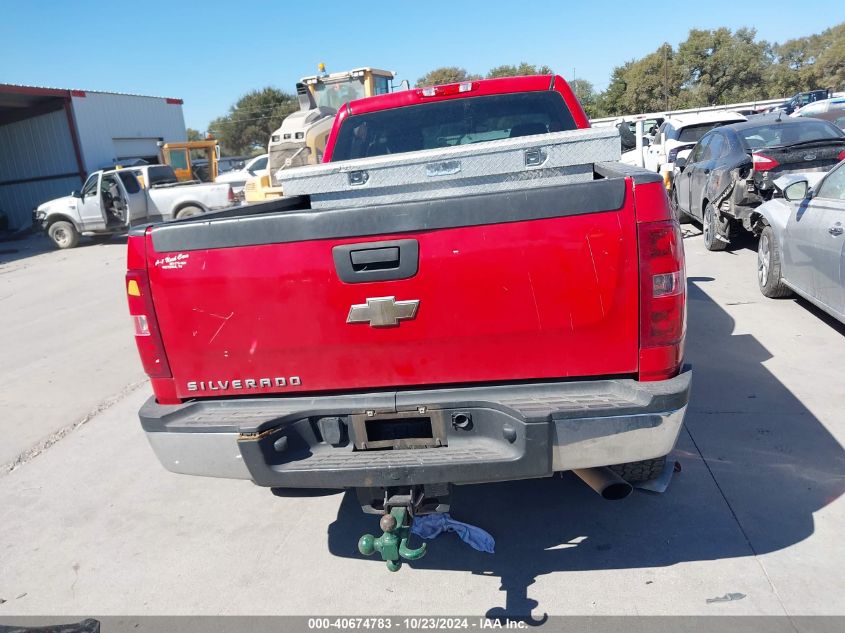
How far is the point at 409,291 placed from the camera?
263 cm

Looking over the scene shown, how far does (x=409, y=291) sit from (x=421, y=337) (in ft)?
0.65

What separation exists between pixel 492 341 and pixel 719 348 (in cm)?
380

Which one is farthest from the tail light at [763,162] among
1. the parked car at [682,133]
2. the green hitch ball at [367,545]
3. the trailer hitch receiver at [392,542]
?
the green hitch ball at [367,545]

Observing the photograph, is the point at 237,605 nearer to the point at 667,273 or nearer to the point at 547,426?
the point at 547,426

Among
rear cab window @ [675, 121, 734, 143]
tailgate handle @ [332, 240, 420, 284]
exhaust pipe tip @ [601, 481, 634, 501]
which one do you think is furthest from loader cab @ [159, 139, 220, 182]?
exhaust pipe tip @ [601, 481, 634, 501]

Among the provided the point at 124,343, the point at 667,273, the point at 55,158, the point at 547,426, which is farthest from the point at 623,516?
the point at 55,158

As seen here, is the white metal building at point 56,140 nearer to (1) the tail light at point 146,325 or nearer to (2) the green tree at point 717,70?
(1) the tail light at point 146,325

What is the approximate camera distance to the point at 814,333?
590 centimetres

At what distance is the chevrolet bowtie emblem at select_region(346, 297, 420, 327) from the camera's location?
8.66 ft

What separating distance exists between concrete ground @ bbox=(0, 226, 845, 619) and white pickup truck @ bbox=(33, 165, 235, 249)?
13039 millimetres

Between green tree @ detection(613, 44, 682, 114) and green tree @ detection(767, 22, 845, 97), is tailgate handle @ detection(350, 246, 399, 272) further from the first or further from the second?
green tree @ detection(767, 22, 845, 97)

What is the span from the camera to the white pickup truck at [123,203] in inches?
693

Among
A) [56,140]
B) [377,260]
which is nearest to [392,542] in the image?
[377,260]

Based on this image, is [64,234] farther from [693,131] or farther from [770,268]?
[770,268]
